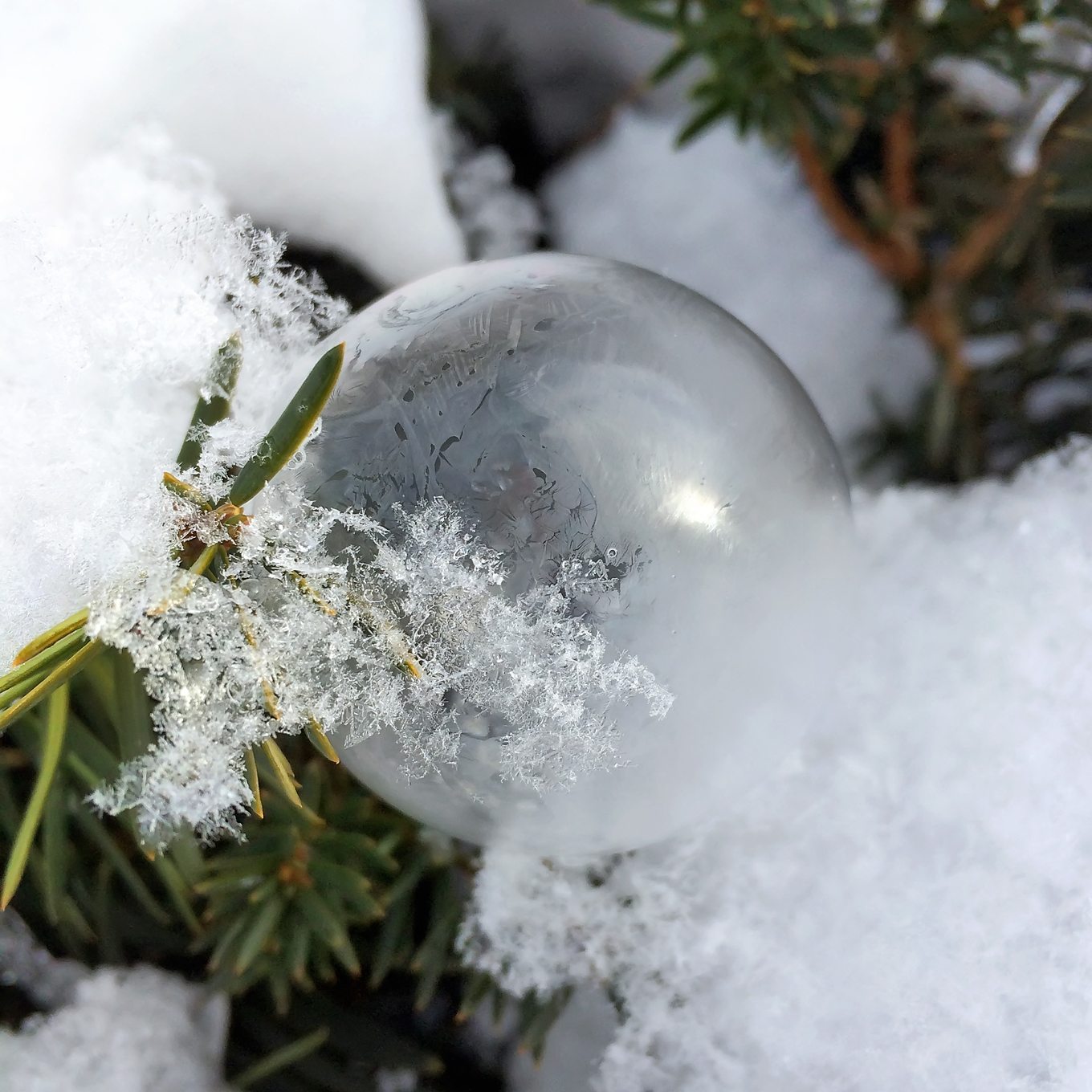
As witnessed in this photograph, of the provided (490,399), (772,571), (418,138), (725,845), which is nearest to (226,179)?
(418,138)

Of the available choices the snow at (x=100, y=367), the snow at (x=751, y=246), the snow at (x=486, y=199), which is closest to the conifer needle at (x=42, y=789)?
the snow at (x=100, y=367)

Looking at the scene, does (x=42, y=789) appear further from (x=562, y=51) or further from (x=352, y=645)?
(x=562, y=51)

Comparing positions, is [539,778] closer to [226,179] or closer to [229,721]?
[229,721]

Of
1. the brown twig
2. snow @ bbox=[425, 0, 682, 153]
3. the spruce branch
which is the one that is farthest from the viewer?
snow @ bbox=[425, 0, 682, 153]

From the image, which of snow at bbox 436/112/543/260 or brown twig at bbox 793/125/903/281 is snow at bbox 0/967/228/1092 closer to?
snow at bbox 436/112/543/260

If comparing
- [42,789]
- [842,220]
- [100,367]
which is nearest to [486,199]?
[842,220]

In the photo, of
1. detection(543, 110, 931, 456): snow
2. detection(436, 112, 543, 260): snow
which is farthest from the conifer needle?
detection(543, 110, 931, 456): snow
